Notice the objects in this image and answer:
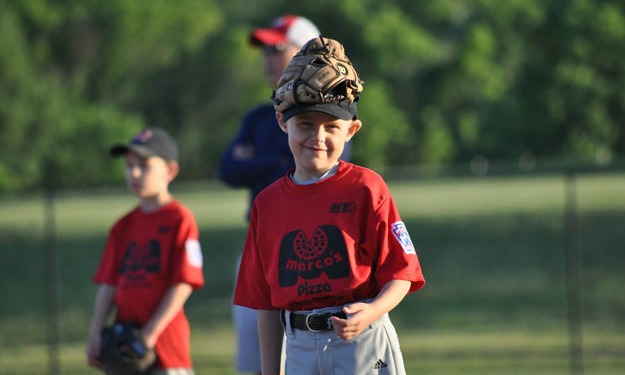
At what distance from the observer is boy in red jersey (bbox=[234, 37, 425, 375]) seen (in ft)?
11.8

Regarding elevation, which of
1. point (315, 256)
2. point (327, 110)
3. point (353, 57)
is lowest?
point (315, 256)

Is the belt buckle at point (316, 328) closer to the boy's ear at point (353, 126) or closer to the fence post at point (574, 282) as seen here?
the boy's ear at point (353, 126)

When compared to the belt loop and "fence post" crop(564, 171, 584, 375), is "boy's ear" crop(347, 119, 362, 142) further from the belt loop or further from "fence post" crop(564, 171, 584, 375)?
"fence post" crop(564, 171, 584, 375)

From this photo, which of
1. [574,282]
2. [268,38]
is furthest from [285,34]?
[574,282]

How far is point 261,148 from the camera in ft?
18.3

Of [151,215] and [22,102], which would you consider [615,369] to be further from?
[22,102]

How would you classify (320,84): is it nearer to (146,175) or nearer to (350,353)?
(350,353)

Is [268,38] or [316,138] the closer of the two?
[316,138]

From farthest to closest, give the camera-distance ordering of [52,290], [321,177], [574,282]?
1. [52,290]
2. [574,282]
3. [321,177]

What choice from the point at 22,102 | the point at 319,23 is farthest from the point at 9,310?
the point at 319,23

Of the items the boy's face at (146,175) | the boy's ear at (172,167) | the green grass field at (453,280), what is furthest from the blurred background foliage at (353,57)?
the boy's face at (146,175)

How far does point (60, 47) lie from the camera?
60281mm

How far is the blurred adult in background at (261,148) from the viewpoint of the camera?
5371 millimetres

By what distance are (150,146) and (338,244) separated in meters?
2.32
